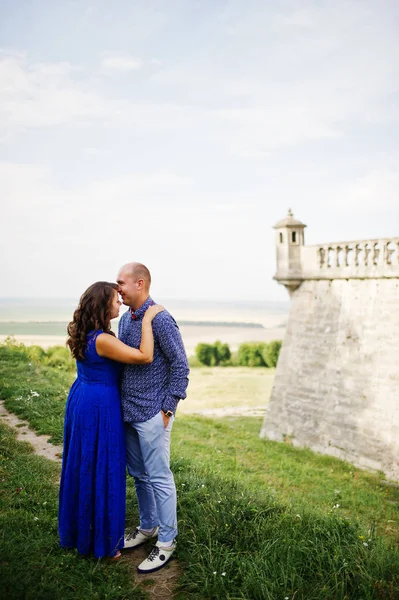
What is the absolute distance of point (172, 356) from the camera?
11.7 feet

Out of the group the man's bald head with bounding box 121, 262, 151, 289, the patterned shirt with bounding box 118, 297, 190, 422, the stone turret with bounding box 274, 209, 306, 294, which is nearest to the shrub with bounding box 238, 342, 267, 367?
the stone turret with bounding box 274, 209, 306, 294

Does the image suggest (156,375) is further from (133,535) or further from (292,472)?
(292,472)

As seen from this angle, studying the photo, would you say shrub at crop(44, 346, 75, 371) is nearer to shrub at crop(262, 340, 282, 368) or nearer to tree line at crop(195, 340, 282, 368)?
tree line at crop(195, 340, 282, 368)

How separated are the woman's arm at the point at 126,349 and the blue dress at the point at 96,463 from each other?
82 mm

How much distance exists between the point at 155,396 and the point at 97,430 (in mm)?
482

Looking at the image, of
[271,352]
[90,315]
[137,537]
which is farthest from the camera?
[271,352]

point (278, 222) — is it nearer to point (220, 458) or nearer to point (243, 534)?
point (220, 458)

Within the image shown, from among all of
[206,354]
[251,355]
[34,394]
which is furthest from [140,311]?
[206,354]

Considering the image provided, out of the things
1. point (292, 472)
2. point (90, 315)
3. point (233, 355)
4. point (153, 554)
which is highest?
point (90, 315)

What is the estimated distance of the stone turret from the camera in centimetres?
1430

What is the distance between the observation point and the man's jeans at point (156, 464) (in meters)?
3.56

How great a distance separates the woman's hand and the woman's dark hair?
0.27 metres

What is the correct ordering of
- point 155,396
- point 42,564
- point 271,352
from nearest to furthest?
point 42,564, point 155,396, point 271,352

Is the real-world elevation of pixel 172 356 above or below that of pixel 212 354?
above
